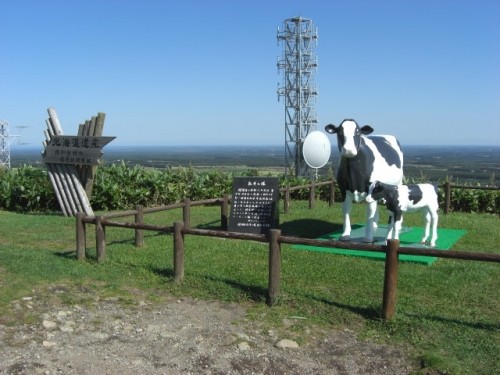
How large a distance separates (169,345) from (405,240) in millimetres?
5639

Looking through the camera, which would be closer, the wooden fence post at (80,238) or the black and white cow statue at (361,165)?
the wooden fence post at (80,238)

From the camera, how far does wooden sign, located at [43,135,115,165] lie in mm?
11430

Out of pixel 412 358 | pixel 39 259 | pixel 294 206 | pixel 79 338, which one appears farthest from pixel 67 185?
pixel 412 358

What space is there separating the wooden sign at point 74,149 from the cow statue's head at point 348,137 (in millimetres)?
5326

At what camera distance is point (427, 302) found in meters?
5.82

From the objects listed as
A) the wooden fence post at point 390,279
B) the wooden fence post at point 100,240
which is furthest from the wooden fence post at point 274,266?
the wooden fence post at point 100,240

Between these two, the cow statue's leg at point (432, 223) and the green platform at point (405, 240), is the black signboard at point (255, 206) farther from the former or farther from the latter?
the cow statue's leg at point (432, 223)

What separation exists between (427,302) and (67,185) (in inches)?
352

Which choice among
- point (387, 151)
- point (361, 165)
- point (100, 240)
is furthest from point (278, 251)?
point (387, 151)

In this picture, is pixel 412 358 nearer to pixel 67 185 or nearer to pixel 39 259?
pixel 39 259

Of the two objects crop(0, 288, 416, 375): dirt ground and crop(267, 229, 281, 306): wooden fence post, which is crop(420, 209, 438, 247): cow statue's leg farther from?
crop(0, 288, 416, 375): dirt ground

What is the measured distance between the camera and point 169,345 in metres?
4.69

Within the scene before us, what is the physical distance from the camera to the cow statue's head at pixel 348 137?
8.09 metres

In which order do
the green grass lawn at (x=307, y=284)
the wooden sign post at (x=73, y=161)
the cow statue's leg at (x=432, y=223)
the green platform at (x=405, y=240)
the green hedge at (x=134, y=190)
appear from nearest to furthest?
the green grass lawn at (x=307, y=284) < the green platform at (x=405, y=240) < the cow statue's leg at (x=432, y=223) < the wooden sign post at (x=73, y=161) < the green hedge at (x=134, y=190)
